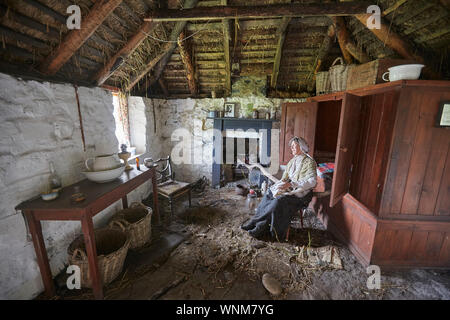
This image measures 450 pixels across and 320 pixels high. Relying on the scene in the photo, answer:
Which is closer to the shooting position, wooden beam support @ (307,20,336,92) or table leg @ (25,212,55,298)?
table leg @ (25,212,55,298)

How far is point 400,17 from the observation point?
2.36 meters

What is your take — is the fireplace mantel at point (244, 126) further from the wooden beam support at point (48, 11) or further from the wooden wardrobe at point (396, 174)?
the wooden beam support at point (48, 11)

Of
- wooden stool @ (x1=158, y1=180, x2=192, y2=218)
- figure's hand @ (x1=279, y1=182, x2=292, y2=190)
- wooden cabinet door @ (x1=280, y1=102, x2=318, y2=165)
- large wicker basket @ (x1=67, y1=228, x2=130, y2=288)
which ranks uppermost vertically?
wooden cabinet door @ (x1=280, y1=102, x2=318, y2=165)

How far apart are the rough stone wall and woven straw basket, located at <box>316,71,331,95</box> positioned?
3.22ft

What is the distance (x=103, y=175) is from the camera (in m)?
2.09

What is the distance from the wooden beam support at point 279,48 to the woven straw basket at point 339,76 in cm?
99

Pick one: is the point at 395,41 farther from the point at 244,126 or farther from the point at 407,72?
the point at 244,126

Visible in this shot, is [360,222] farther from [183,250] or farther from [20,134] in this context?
[20,134]

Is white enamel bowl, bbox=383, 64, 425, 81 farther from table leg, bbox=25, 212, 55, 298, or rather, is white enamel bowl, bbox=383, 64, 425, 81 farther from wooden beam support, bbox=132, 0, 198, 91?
table leg, bbox=25, 212, 55, 298

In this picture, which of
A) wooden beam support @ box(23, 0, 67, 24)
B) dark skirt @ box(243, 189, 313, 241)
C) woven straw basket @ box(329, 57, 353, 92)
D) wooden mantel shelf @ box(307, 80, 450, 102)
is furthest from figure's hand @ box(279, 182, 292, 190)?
wooden beam support @ box(23, 0, 67, 24)

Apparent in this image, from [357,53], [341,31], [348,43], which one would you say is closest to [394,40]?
[357,53]

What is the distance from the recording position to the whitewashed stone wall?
161 cm

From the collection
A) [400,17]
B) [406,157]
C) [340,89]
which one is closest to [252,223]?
[406,157]

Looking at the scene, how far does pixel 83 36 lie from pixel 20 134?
1.16m
